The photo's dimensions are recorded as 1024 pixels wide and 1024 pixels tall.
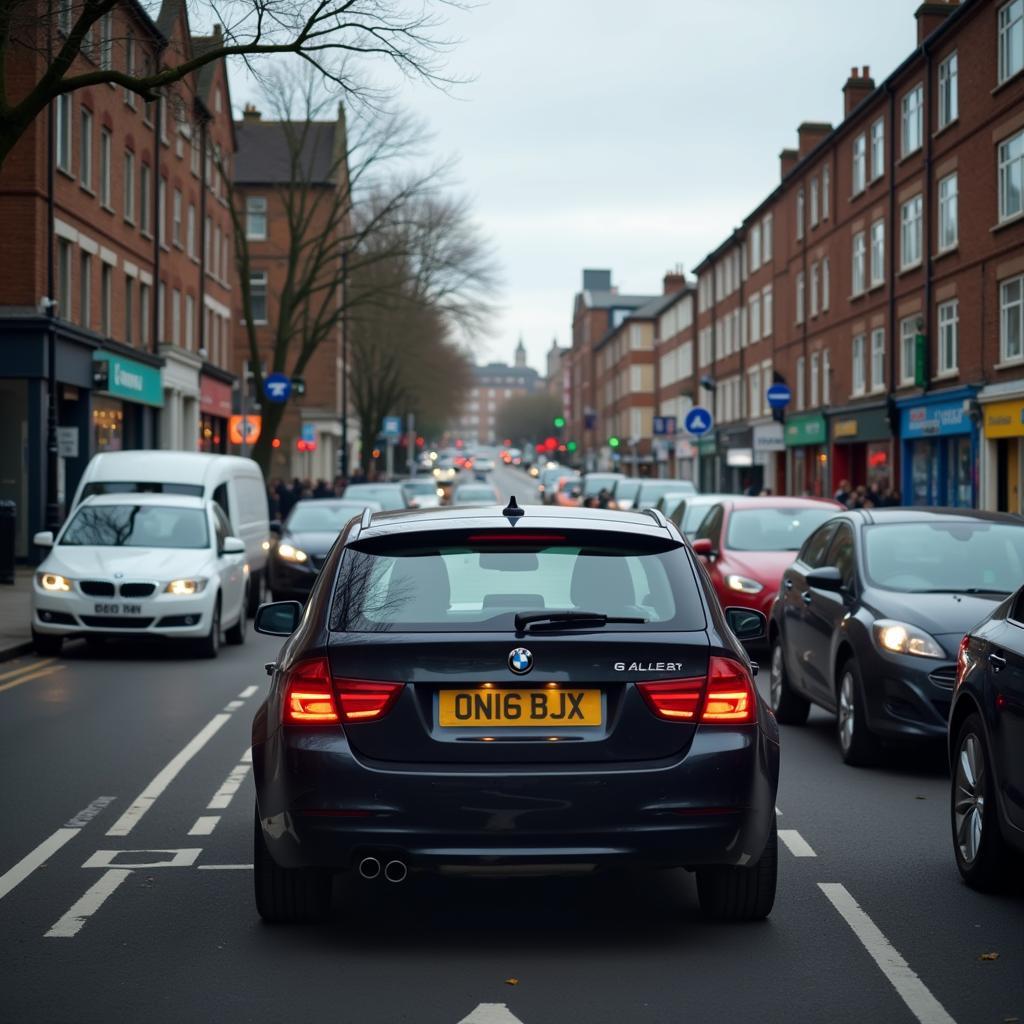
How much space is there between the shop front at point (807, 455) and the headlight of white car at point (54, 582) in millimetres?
34627

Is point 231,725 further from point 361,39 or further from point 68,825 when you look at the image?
point 361,39

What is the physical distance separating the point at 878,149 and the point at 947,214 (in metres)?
6.97

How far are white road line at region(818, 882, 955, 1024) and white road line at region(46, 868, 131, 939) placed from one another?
2766 millimetres

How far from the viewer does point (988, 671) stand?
6.40 metres

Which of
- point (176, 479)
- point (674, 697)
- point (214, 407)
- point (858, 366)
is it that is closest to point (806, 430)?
point (858, 366)

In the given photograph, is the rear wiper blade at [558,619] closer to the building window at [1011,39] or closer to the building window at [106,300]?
the building window at [1011,39]

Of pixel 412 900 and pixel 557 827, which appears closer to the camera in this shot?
pixel 557 827

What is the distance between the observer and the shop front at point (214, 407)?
48.2 meters

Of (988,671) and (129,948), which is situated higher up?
(988,671)

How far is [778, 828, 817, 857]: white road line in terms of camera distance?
284 inches

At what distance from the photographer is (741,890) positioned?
581 centimetres

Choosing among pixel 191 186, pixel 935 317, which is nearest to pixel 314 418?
pixel 191 186

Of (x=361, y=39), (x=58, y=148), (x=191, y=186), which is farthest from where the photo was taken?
(x=191, y=186)

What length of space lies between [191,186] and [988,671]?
43020 millimetres
